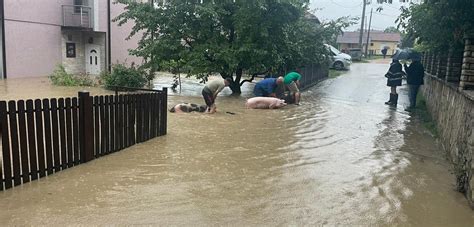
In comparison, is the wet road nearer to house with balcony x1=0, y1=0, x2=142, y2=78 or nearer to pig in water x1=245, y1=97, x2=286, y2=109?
pig in water x1=245, y1=97, x2=286, y2=109

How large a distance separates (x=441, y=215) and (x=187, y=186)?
9.79 feet

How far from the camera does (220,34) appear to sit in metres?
17.1

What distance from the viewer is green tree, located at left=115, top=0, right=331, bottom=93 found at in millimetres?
15930

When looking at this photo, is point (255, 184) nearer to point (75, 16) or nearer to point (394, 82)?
point (394, 82)

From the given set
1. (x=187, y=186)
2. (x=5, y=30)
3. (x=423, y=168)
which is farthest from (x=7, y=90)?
(x=423, y=168)

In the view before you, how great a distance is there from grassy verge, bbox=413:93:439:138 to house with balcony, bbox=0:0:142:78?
18.2 meters

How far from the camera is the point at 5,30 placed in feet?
70.0

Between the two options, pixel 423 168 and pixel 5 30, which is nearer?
pixel 423 168

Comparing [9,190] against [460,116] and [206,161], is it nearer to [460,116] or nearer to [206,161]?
[206,161]

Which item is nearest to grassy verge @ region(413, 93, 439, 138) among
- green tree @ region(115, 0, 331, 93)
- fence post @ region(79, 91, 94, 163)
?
green tree @ region(115, 0, 331, 93)

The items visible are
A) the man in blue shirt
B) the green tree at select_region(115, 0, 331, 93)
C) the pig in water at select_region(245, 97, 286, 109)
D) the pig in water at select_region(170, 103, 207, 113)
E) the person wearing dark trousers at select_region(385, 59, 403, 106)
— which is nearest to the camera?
the pig in water at select_region(170, 103, 207, 113)

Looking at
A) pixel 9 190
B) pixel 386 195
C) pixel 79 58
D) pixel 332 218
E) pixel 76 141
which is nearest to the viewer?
pixel 332 218

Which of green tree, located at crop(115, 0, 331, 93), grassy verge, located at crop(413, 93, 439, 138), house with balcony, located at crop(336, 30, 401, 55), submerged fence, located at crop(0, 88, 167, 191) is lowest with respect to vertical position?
grassy verge, located at crop(413, 93, 439, 138)

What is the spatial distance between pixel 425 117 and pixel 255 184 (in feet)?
28.0
